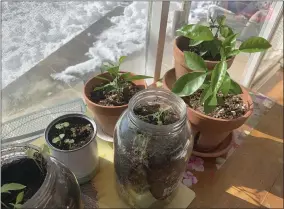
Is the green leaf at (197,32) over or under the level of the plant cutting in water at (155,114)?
over

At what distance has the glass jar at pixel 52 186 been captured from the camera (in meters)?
0.44

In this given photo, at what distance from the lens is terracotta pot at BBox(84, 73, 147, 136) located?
68cm

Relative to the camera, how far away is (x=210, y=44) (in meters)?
0.73

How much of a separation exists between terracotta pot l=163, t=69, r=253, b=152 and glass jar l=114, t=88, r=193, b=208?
0.07m

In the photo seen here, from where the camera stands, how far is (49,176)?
0.45 m

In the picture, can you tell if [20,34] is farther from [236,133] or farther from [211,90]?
[236,133]

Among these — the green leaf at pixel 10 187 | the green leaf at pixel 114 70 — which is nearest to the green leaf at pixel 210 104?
the green leaf at pixel 114 70

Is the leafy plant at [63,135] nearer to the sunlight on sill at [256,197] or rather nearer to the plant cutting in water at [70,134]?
the plant cutting in water at [70,134]

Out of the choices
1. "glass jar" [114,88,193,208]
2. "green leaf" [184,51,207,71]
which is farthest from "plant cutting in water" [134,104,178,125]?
"green leaf" [184,51,207,71]

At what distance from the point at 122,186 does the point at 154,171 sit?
0.11 metres

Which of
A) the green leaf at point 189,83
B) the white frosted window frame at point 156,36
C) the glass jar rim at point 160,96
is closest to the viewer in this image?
the glass jar rim at point 160,96

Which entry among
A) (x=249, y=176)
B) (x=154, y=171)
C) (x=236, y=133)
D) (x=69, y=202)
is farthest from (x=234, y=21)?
(x=69, y=202)

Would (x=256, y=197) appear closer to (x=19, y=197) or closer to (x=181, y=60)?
(x=181, y=60)

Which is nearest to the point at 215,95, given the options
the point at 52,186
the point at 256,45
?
the point at 256,45
